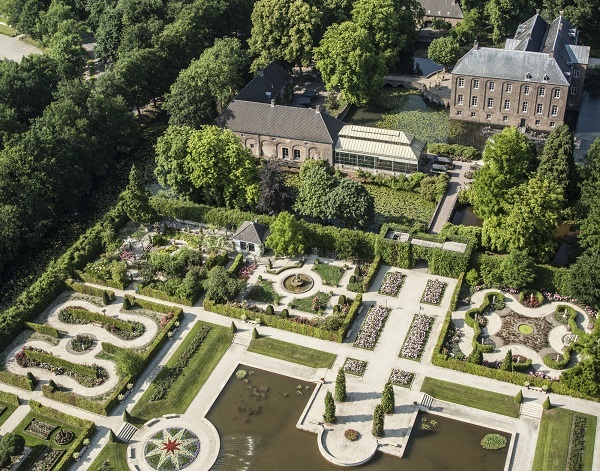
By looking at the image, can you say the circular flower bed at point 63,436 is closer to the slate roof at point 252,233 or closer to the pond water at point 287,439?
the pond water at point 287,439

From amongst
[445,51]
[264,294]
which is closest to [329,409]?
[264,294]

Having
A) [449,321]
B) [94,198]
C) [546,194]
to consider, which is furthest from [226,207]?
[546,194]

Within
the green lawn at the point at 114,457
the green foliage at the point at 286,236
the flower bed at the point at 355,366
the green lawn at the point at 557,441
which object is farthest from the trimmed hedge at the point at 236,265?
the green lawn at the point at 557,441

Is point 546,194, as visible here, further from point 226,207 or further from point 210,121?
point 210,121

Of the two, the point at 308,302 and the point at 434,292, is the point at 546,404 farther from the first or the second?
the point at 308,302

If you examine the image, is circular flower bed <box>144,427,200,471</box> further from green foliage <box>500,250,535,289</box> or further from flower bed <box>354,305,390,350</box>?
green foliage <box>500,250,535,289</box>

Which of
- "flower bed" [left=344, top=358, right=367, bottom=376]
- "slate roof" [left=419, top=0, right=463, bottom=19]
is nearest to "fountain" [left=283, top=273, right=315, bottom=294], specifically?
"flower bed" [left=344, top=358, right=367, bottom=376]
